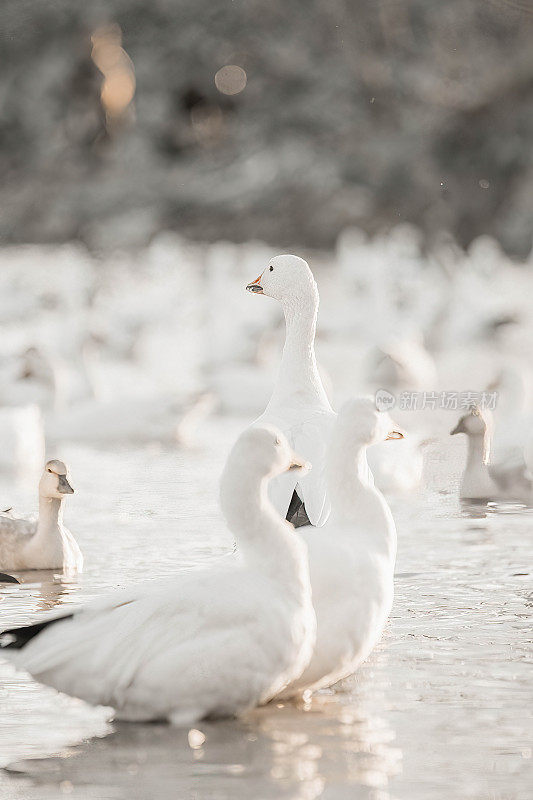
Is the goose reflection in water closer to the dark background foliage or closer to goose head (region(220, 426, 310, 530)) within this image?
goose head (region(220, 426, 310, 530))

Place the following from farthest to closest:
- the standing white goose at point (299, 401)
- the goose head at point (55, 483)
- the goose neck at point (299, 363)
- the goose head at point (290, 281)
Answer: the goose head at point (55, 483), the goose head at point (290, 281), the goose neck at point (299, 363), the standing white goose at point (299, 401)

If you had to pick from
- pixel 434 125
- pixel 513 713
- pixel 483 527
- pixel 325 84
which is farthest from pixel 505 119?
pixel 513 713

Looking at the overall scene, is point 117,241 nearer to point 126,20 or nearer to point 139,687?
point 126,20

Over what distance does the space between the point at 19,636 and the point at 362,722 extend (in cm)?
98

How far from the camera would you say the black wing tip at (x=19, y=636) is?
4.29m

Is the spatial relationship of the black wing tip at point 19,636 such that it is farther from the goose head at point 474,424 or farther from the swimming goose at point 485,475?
the goose head at point 474,424

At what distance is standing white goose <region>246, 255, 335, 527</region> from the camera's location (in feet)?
17.4

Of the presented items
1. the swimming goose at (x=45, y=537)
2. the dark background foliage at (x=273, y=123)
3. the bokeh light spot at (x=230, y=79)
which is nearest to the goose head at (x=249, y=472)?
the swimming goose at (x=45, y=537)

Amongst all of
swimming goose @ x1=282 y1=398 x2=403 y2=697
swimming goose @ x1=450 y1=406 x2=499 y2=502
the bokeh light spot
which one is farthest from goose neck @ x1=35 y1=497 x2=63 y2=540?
the bokeh light spot

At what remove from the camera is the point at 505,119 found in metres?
28.4

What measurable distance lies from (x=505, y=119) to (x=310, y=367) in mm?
23234

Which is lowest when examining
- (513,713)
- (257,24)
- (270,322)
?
(513,713)

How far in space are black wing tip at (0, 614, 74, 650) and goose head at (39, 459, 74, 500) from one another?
2560mm

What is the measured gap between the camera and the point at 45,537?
675cm
